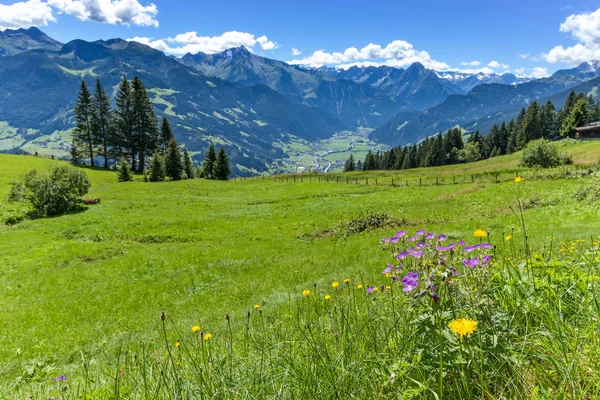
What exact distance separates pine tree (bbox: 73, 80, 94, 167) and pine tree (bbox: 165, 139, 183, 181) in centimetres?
2233

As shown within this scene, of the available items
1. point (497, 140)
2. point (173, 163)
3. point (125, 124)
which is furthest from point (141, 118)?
→ point (497, 140)

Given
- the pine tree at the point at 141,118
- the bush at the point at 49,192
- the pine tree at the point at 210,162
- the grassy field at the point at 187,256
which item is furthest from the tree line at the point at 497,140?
the bush at the point at 49,192

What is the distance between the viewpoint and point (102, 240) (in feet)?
82.2

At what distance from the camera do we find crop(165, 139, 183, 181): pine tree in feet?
225

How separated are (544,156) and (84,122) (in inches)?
3836

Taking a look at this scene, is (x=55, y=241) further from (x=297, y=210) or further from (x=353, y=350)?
(x=353, y=350)

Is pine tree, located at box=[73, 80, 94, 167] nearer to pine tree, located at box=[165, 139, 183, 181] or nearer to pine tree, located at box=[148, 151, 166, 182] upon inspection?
pine tree, located at box=[165, 139, 183, 181]

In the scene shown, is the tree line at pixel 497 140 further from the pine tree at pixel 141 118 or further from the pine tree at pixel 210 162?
the pine tree at pixel 141 118

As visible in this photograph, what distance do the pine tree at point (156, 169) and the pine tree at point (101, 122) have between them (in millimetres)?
25021

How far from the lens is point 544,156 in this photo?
173 feet

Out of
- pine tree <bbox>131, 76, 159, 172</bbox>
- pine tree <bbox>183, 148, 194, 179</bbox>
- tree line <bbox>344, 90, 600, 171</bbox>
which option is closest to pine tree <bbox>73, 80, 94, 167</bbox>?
pine tree <bbox>131, 76, 159, 172</bbox>

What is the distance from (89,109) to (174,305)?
273 ft

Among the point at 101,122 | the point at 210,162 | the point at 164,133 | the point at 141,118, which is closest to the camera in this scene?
the point at 101,122

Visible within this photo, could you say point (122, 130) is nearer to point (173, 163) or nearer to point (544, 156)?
point (173, 163)
